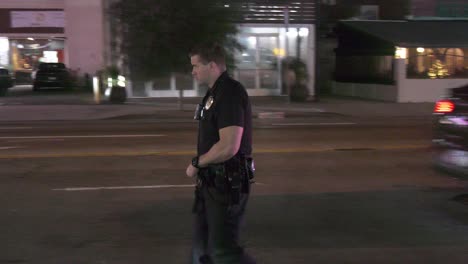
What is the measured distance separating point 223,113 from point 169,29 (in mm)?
14630

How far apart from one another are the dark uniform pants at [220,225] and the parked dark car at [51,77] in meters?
25.1

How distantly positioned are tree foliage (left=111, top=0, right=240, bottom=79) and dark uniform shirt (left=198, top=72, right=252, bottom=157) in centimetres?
1377

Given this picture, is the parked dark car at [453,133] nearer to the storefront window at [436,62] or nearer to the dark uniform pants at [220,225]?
the dark uniform pants at [220,225]

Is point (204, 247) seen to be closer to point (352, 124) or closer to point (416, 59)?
point (352, 124)

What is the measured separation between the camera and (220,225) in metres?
3.59

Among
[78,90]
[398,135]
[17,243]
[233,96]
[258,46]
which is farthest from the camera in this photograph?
[78,90]

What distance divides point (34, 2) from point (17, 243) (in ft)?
89.7

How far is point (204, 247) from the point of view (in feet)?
12.4

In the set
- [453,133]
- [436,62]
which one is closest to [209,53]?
[453,133]

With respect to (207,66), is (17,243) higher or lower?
lower

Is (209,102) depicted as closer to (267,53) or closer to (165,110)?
(165,110)

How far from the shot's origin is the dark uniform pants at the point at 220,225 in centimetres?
359

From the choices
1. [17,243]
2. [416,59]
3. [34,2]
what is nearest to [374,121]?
[416,59]

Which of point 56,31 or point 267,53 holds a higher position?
point 56,31
